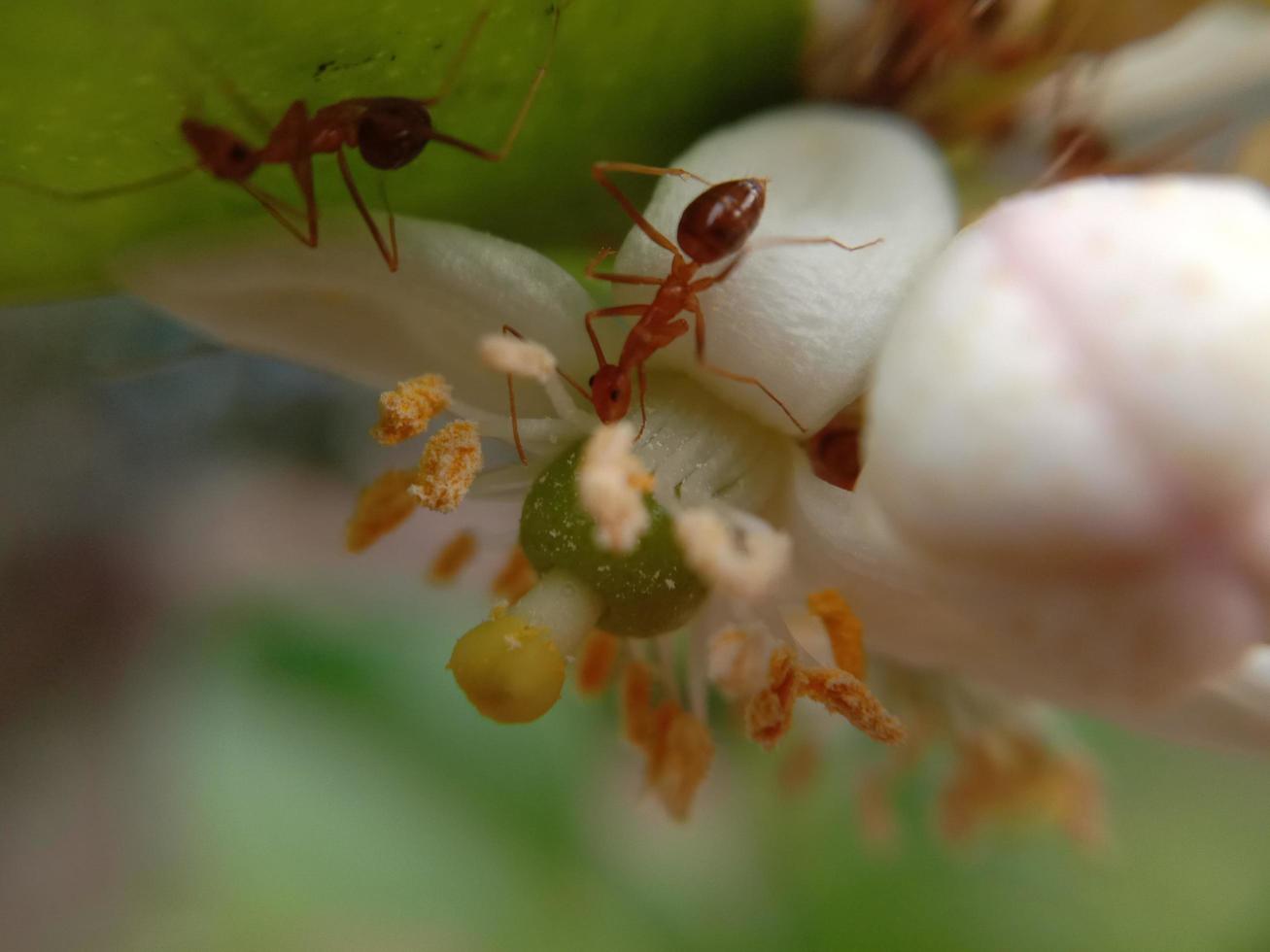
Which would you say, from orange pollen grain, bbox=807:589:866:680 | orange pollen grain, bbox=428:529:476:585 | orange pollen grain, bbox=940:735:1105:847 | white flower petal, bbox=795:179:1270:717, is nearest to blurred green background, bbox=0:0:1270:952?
orange pollen grain, bbox=940:735:1105:847

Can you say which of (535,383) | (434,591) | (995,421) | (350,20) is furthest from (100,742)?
(995,421)

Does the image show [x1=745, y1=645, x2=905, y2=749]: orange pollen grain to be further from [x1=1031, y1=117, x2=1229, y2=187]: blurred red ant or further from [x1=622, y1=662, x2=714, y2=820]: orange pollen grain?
[x1=1031, y1=117, x2=1229, y2=187]: blurred red ant

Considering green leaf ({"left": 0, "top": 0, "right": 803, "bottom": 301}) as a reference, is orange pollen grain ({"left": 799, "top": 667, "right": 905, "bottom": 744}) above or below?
below

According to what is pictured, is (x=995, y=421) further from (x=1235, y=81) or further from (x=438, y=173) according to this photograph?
(x=1235, y=81)

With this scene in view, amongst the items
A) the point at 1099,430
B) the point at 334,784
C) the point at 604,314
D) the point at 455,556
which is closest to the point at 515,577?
the point at 455,556

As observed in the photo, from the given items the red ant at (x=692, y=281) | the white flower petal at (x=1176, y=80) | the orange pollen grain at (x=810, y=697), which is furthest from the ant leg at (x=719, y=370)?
the white flower petal at (x=1176, y=80)

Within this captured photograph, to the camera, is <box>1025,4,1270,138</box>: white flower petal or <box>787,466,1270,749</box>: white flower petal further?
<box>1025,4,1270,138</box>: white flower petal

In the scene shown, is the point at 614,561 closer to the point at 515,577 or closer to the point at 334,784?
the point at 515,577
